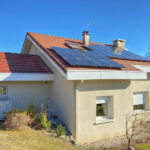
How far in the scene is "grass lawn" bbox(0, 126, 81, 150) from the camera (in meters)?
6.01

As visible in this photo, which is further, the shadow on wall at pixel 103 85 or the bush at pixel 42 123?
the shadow on wall at pixel 103 85

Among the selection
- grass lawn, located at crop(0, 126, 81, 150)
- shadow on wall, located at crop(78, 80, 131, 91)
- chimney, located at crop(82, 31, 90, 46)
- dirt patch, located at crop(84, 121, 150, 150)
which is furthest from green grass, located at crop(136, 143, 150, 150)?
chimney, located at crop(82, 31, 90, 46)

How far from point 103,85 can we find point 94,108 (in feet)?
5.01

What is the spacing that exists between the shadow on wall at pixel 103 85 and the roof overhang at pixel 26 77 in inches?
119

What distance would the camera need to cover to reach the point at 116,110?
920cm

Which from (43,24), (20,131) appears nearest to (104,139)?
(20,131)

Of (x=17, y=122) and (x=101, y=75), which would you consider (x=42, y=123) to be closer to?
(x=17, y=122)

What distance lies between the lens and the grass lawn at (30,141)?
601 cm

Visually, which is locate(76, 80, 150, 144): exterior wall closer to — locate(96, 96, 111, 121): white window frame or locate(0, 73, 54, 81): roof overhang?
locate(96, 96, 111, 121): white window frame

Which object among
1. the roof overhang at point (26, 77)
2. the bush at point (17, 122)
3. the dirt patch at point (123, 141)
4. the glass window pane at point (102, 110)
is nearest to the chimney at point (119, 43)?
the dirt patch at point (123, 141)

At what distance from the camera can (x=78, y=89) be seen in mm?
8008

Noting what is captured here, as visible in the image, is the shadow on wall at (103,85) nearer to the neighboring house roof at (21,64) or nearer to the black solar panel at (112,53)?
the black solar panel at (112,53)

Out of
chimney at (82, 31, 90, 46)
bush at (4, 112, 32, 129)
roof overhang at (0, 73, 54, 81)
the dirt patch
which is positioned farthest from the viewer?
chimney at (82, 31, 90, 46)

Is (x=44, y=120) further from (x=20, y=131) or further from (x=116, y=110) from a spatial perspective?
(x=116, y=110)
